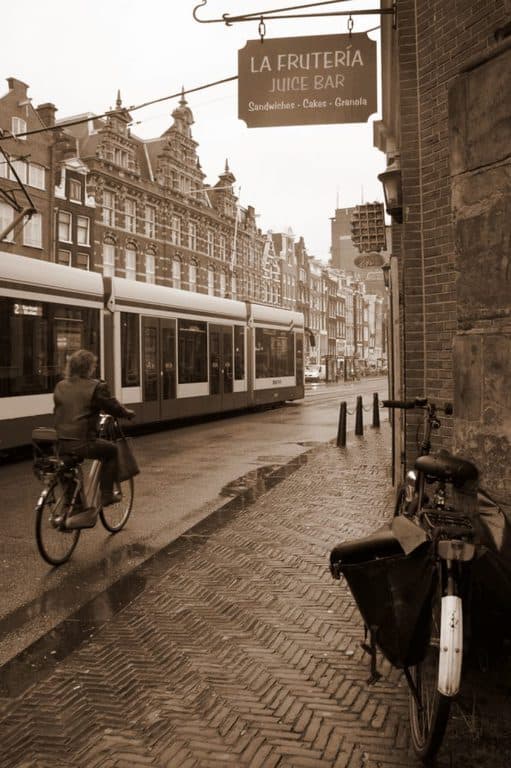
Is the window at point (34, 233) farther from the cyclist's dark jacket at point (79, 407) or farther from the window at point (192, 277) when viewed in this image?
the cyclist's dark jacket at point (79, 407)

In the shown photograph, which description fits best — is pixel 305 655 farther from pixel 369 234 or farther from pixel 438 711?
pixel 369 234

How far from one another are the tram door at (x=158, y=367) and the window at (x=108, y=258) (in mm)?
29467

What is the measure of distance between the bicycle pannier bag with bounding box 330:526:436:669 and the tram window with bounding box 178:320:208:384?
13.8 metres

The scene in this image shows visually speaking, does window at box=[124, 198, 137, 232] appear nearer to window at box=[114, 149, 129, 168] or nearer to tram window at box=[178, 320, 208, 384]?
window at box=[114, 149, 129, 168]

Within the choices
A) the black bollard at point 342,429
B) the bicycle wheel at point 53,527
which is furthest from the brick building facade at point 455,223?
the black bollard at point 342,429

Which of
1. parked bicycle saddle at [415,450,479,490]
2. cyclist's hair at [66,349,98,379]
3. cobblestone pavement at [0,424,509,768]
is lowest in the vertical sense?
cobblestone pavement at [0,424,509,768]

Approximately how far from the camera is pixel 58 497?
555cm

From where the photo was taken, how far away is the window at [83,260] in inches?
1580

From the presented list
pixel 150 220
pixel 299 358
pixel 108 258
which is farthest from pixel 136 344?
pixel 150 220

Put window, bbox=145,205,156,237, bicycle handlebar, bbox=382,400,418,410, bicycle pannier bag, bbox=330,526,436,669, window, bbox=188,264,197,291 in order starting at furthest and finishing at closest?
window, bbox=188,264,197,291 → window, bbox=145,205,156,237 → bicycle handlebar, bbox=382,400,418,410 → bicycle pannier bag, bbox=330,526,436,669

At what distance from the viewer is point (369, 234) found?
45.0 ft

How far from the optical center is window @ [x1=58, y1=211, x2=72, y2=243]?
3909cm

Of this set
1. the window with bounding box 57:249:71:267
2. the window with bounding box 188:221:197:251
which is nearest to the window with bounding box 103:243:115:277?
the window with bounding box 57:249:71:267

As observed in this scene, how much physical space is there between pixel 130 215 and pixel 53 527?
43.9 meters
